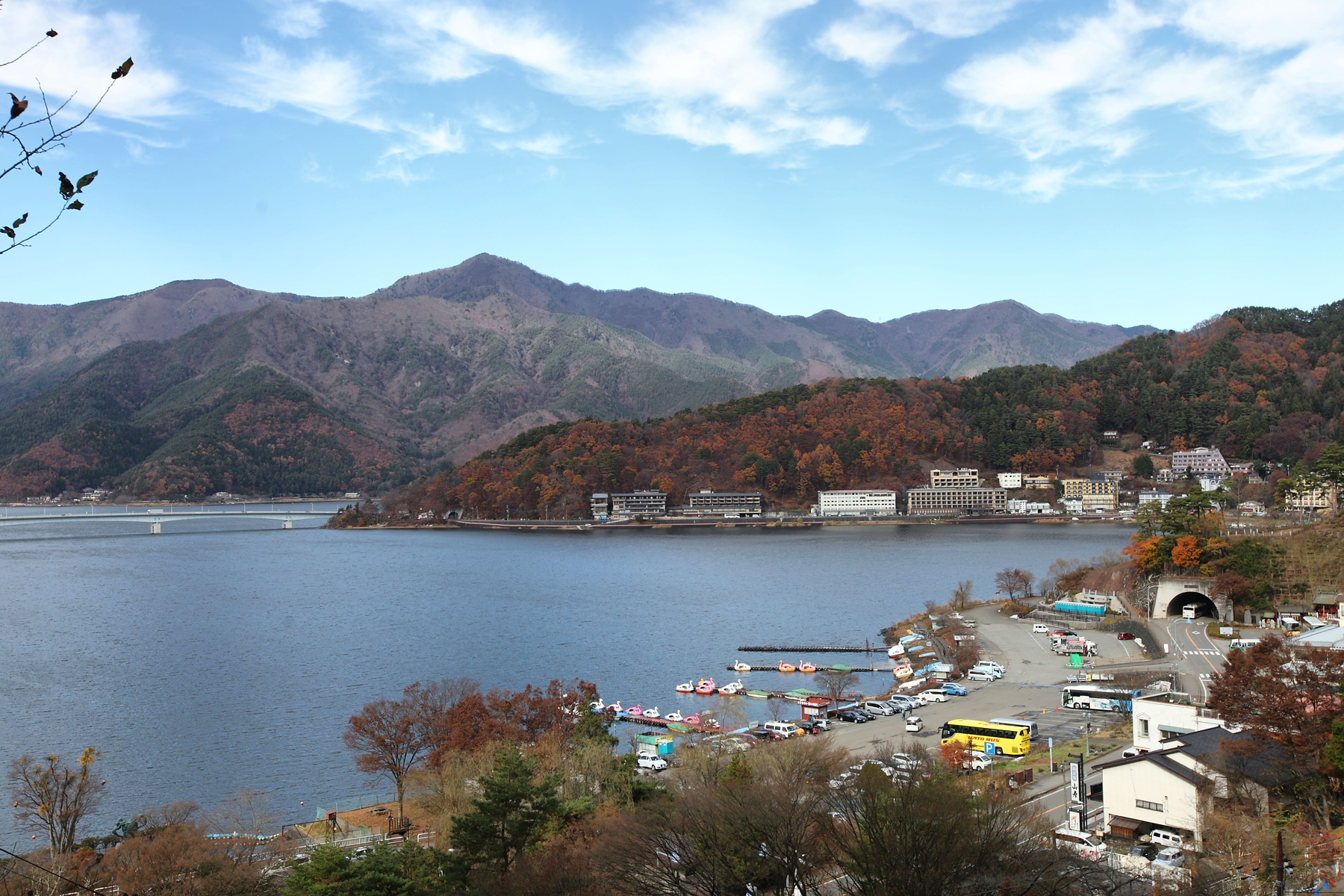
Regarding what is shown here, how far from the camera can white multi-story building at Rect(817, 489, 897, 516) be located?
59.8 metres

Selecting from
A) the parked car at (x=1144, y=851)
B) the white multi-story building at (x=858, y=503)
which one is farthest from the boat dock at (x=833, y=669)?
the white multi-story building at (x=858, y=503)

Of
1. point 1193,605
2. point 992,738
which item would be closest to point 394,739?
point 992,738

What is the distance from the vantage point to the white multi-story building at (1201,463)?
196ft

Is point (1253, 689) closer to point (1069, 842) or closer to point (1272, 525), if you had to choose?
point (1069, 842)

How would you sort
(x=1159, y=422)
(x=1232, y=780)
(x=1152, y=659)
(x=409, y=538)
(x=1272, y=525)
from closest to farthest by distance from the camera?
(x=1232, y=780) < (x=1152, y=659) < (x=1272, y=525) < (x=409, y=538) < (x=1159, y=422)

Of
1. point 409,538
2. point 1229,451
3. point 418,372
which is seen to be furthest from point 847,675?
point 418,372

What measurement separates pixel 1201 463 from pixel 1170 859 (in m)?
61.2

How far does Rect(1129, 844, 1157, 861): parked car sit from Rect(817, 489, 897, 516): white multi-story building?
171 ft

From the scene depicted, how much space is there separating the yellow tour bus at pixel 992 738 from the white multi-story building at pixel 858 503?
4776cm

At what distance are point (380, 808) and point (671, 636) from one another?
12.8 metres

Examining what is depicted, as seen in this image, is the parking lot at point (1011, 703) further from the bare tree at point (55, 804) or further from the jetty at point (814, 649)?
the bare tree at point (55, 804)

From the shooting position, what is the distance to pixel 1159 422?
68812mm

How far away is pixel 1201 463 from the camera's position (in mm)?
→ 60625

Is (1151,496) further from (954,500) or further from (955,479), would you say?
(955,479)
